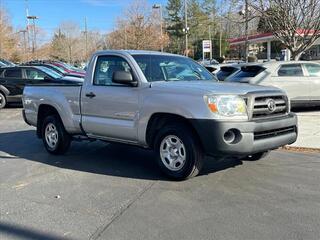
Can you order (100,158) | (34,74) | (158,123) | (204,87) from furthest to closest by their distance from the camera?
(34,74)
(100,158)
(158,123)
(204,87)

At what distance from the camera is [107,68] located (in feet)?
25.3

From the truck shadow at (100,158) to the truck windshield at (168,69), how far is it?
1396mm

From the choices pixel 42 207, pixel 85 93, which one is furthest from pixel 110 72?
pixel 42 207

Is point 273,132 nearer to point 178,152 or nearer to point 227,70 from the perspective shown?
point 178,152

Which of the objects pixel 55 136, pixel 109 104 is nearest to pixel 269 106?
pixel 109 104

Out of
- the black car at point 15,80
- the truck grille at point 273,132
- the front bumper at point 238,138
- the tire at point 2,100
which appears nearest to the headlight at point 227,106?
the front bumper at point 238,138

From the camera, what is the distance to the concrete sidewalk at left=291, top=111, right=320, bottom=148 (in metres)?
9.30

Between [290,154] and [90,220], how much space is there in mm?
4507

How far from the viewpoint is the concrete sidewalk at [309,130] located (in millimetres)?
9297

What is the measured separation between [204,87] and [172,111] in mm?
535

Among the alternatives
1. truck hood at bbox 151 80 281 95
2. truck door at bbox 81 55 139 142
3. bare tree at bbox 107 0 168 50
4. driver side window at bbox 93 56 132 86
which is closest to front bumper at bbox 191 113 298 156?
truck hood at bbox 151 80 281 95

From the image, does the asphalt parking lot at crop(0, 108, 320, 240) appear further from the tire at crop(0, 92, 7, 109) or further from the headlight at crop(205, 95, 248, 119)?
the tire at crop(0, 92, 7, 109)

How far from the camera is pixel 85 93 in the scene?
7.88 meters

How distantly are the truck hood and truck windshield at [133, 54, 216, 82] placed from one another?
348 mm
